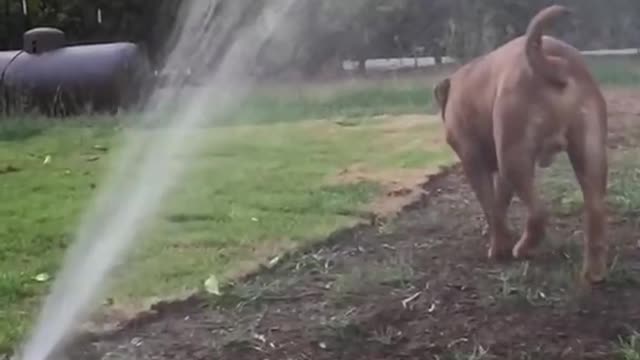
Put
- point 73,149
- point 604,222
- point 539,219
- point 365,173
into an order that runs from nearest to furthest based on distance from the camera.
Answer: point 604,222, point 539,219, point 365,173, point 73,149

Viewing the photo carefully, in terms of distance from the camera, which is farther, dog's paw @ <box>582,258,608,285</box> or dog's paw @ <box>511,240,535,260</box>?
dog's paw @ <box>511,240,535,260</box>

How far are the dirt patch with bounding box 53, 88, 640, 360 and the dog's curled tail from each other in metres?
0.74

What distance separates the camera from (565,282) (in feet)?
16.2

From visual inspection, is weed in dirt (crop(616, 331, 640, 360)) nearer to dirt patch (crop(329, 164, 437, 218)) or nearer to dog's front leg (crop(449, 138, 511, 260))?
dog's front leg (crop(449, 138, 511, 260))

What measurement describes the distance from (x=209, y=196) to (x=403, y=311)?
3388 millimetres

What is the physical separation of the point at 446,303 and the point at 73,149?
6.59 meters

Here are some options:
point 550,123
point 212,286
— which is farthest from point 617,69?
point 550,123

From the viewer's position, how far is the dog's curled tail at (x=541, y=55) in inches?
187

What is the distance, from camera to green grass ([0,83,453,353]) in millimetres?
5652

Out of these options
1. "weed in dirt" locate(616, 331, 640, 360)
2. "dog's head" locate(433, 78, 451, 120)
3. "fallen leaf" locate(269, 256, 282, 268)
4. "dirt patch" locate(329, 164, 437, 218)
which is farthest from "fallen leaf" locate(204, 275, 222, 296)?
"dirt patch" locate(329, 164, 437, 218)

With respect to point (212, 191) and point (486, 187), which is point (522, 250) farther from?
point (212, 191)

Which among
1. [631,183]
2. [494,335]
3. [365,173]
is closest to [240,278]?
[494,335]

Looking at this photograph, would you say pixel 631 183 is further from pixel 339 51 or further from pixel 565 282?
pixel 339 51

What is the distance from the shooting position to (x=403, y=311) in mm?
4699
